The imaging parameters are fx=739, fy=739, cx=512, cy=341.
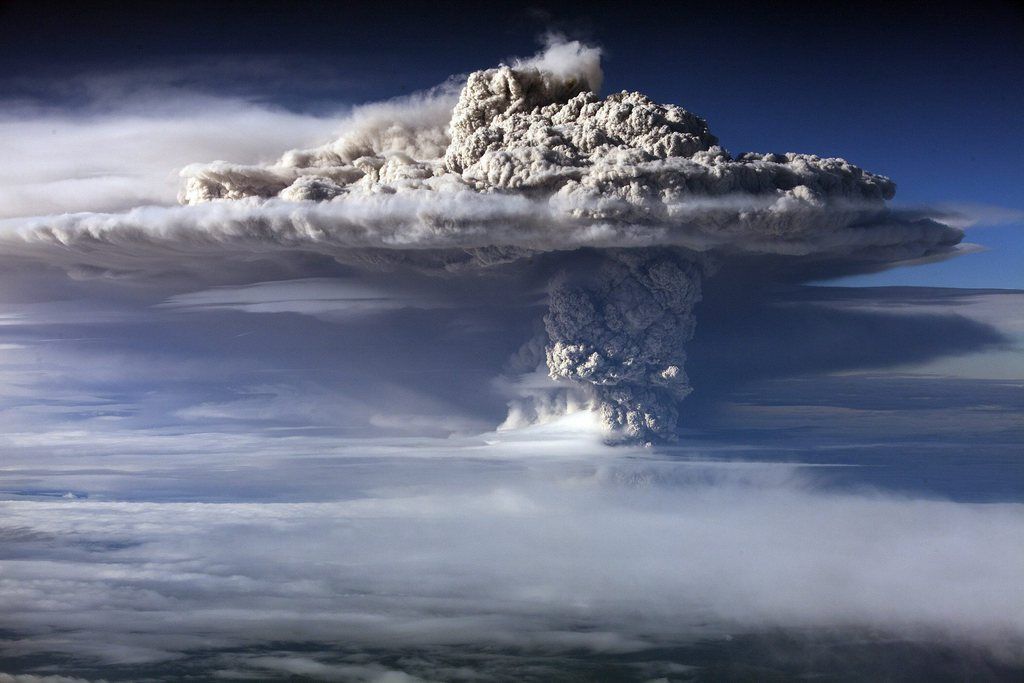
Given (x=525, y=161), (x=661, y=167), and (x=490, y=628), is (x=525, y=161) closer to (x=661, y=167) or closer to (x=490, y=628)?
(x=661, y=167)

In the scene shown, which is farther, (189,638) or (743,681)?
(189,638)

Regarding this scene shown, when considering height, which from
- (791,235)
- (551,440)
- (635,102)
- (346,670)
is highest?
(635,102)

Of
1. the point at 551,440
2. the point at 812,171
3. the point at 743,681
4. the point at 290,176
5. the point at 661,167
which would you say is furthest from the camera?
the point at 743,681

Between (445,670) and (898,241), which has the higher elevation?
(898,241)

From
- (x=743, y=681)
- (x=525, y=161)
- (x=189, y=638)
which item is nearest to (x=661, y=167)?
(x=525, y=161)

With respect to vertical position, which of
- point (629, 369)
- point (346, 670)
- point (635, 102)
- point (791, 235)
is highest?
point (635, 102)

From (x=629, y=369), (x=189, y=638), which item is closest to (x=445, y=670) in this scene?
(x=189, y=638)

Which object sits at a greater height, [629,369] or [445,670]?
[629,369]

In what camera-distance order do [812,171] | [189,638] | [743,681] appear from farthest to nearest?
[189,638] → [743,681] → [812,171]

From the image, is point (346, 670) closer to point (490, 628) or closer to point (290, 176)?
point (490, 628)
